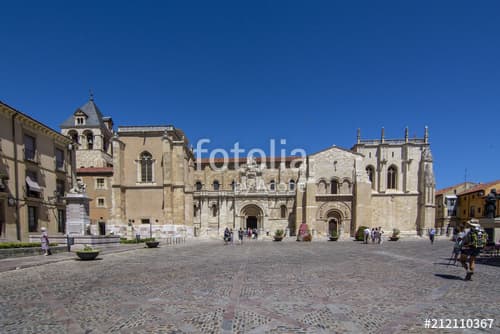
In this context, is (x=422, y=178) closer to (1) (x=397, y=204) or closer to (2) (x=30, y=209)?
(1) (x=397, y=204)

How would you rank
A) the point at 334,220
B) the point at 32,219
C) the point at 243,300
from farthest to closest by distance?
the point at 334,220 < the point at 32,219 < the point at 243,300

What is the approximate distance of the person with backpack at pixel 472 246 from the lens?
7721mm

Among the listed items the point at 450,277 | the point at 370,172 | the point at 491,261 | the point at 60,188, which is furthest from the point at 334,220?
the point at 60,188

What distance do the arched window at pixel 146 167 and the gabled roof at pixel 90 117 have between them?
48.1 ft

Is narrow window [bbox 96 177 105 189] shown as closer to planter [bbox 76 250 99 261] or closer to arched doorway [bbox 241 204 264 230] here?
arched doorway [bbox 241 204 264 230]

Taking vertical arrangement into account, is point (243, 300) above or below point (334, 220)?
below

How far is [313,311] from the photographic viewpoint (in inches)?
206

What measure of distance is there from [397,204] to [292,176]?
16.6 meters

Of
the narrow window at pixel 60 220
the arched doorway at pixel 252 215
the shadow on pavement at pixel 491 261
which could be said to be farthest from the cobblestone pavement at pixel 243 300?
the arched doorway at pixel 252 215

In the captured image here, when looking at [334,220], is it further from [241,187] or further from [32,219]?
[32,219]

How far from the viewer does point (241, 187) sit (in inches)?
1553

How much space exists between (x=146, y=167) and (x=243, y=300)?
32001mm

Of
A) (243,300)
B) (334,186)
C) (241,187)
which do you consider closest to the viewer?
(243,300)

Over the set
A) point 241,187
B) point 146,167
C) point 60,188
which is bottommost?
point 60,188
